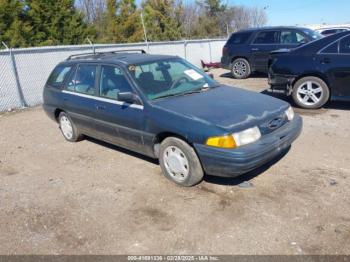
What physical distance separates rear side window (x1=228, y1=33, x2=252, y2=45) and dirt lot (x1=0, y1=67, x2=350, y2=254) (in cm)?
735

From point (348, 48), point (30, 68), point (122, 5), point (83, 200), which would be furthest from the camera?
point (122, 5)

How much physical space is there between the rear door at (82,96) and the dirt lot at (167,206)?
56cm

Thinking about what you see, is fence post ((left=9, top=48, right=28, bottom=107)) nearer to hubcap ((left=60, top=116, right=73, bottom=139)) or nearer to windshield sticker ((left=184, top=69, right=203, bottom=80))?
hubcap ((left=60, top=116, right=73, bottom=139))

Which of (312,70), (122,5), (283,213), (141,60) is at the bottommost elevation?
(283,213)

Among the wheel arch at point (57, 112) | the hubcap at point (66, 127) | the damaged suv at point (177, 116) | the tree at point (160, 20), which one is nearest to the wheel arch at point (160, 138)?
the damaged suv at point (177, 116)

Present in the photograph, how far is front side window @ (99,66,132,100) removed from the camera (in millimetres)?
4603

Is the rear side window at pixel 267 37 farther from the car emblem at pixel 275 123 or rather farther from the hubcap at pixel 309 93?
the car emblem at pixel 275 123

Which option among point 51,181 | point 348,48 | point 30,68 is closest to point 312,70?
point 348,48

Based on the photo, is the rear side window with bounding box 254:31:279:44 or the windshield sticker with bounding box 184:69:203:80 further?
the rear side window with bounding box 254:31:279:44

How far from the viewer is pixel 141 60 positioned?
4.89m

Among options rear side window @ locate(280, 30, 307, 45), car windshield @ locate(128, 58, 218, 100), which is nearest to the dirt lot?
car windshield @ locate(128, 58, 218, 100)

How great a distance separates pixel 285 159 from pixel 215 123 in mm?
1672

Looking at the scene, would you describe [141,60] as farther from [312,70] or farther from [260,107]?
[312,70]

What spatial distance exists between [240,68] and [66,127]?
7.98m
